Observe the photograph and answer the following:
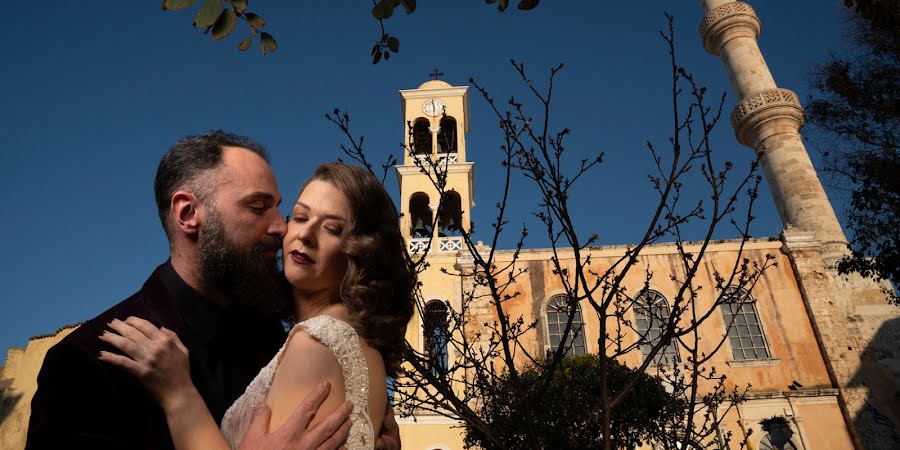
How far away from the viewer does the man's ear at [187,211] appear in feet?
7.95

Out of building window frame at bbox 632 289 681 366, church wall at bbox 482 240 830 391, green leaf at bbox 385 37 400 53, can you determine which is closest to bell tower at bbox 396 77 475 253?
church wall at bbox 482 240 830 391

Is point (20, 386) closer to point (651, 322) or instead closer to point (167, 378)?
point (651, 322)

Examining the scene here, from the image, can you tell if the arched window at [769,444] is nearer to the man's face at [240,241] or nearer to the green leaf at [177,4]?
the man's face at [240,241]

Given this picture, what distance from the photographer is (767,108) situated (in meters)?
21.3

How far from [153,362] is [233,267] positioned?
0.63 metres

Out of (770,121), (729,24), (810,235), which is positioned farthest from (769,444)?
(729,24)

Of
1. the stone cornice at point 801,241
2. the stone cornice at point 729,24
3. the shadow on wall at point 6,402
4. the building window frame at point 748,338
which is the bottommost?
the shadow on wall at point 6,402

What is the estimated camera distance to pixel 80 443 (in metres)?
1.76

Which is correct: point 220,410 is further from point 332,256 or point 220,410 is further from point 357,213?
point 357,213

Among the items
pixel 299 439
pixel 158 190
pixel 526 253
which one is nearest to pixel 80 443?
pixel 299 439

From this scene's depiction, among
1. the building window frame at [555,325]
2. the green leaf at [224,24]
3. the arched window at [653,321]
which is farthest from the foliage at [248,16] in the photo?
the building window frame at [555,325]

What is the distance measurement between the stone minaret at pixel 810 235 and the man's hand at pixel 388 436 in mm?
17424

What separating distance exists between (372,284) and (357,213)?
0.33 m

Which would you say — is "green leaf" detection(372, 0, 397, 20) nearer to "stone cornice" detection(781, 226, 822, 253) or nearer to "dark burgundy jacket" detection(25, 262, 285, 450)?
"dark burgundy jacket" detection(25, 262, 285, 450)
